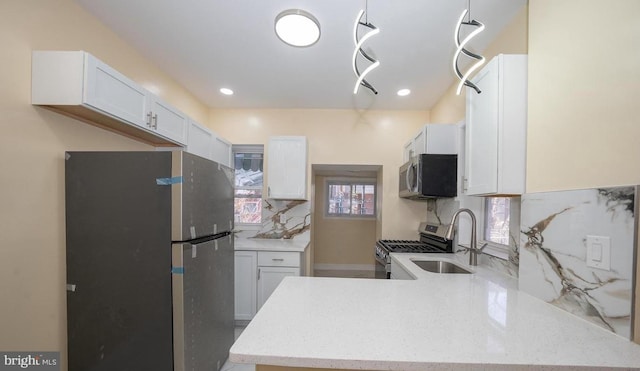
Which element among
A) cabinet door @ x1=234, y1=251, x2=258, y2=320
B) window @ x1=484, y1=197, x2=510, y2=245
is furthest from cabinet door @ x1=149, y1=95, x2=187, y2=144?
window @ x1=484, y1=197, x2=510, y2=245

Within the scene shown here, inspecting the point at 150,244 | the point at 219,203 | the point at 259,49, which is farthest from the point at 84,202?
the point at 259,49

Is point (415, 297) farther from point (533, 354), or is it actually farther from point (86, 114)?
point (86, 114)

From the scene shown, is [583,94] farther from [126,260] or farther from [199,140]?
[199,140]

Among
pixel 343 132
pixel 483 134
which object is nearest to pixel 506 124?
pixel 483 134

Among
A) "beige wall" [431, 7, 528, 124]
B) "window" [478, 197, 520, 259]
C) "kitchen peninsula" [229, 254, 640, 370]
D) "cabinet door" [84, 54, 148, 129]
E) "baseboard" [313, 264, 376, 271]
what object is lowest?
Result: "baseboard" [313, 264, 376, 271]

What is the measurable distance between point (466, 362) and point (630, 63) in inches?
44.0

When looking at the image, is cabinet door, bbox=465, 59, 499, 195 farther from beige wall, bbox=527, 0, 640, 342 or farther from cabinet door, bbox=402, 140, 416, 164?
cabinet door, bbox=402, 140, 416, 164

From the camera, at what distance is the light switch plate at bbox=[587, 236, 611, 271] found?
0.87 metres

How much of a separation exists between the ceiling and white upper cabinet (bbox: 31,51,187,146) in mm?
498

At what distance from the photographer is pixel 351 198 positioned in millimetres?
5062

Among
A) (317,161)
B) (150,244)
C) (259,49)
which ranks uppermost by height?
(259,49)

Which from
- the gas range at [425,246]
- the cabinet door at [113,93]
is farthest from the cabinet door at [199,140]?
the gas range at [425,246]

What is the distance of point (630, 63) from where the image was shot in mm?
825

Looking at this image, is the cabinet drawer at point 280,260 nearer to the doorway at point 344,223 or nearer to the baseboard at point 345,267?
the doorway at point 344,223
